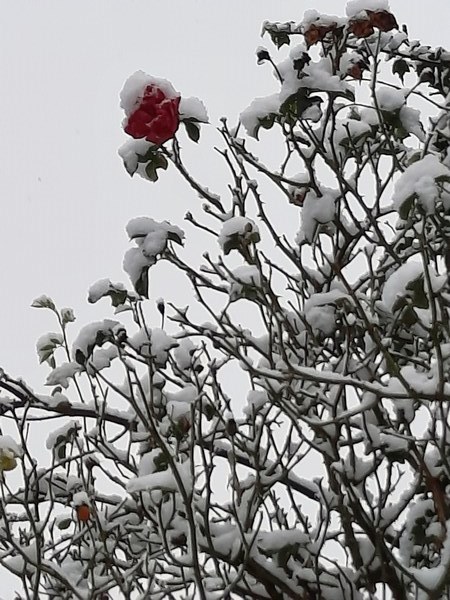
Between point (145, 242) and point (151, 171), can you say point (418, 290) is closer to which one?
point (145, 242)

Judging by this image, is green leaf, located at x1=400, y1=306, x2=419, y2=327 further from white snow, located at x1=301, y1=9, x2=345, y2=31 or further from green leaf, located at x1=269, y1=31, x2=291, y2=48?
green leaf, located at x1=269, y1=31, x2=291, y2=48

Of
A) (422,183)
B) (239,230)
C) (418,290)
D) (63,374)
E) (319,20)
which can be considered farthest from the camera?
(63,374)

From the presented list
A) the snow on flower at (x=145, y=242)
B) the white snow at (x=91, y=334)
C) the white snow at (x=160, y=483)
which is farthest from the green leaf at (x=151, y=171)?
the white snow at (x=160, y=483)

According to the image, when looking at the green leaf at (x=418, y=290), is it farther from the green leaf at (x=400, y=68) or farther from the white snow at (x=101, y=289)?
the green leaf at (x=400, y=68)

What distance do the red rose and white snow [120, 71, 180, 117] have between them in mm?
16

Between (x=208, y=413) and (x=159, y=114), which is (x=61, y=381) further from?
(x=159, y=114)

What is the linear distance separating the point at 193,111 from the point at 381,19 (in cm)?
56

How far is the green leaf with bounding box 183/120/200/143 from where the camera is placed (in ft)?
6.95

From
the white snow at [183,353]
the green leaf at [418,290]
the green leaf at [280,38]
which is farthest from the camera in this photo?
the green leaf at [280,38]

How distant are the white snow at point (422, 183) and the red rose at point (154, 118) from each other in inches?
26.7

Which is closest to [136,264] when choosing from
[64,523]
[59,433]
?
[59,433]

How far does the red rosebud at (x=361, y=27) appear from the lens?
215 centimetres

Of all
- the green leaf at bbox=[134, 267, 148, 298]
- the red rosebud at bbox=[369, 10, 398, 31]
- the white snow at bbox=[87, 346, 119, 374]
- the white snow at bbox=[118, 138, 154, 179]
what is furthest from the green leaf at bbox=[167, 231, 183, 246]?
the red rosebud at bbox=[369, 10, 398, 31]

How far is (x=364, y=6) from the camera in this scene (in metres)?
2.17
